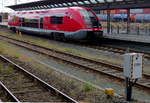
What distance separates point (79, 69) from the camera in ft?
42.9

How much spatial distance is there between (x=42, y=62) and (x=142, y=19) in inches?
1834

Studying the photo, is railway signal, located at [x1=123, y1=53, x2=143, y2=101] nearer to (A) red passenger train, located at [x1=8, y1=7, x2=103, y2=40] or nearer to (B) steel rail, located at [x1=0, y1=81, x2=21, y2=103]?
(B) steel rail, located at [x1=0, y1=81, x2=21, y2=103]

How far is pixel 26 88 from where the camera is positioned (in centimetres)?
970

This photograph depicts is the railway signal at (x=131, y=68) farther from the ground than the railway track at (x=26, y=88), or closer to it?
farther from the ground

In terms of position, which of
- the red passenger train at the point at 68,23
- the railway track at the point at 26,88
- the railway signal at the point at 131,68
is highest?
the red passenger train at the point at 68,23

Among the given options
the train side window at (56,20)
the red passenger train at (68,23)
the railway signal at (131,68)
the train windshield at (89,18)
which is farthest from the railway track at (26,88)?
the train side window at (56,20)

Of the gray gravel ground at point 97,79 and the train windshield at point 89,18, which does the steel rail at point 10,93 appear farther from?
the train windshield at point 89,18

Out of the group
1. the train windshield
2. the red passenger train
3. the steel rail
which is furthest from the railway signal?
the train windshield

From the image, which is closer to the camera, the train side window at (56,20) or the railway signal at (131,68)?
the railway signal at (131,68)

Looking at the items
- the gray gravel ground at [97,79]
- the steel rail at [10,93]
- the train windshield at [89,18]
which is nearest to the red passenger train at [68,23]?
the train windshield at [89,18]

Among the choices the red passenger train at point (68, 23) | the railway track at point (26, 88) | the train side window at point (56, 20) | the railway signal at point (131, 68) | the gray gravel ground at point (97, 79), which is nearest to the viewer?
the railway signal at point (131, 68)

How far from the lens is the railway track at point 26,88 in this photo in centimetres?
841

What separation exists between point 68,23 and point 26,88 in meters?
14.0

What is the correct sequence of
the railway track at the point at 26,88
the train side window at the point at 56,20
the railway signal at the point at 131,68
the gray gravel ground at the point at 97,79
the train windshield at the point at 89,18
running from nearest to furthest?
the railway signal at the point at 131,68 < the railway track at the point at 26,88 < the gray gravel ground at the point at 97,79 < the train windshield at the point at 89,18 < the train side window at the point at 56,20
